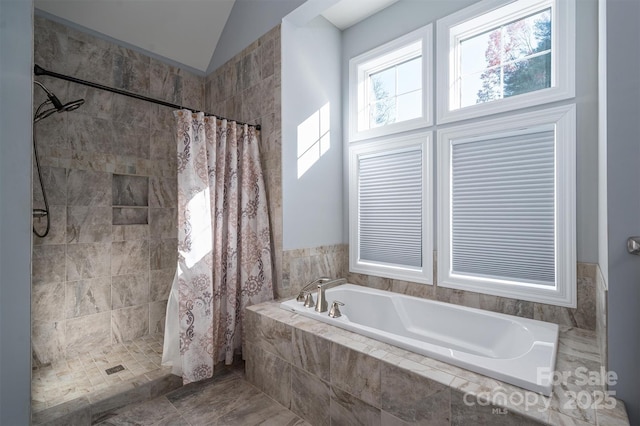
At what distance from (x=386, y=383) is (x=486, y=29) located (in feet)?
8.17

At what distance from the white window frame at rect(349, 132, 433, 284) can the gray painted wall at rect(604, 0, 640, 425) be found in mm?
1274

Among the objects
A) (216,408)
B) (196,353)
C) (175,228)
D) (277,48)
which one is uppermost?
(277,48)

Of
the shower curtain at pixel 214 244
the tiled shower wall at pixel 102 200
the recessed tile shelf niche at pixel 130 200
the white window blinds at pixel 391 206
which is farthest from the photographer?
the recessed tile shelf niche at pixel 130 200

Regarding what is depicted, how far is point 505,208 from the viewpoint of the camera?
208cm

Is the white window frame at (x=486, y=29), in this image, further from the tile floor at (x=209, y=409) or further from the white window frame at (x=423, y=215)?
the tile floor at (x=209, y=409)

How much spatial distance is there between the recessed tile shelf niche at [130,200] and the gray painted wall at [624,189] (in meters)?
3.19

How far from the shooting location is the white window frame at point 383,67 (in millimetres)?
2389

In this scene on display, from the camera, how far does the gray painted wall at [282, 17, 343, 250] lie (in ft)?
8.04

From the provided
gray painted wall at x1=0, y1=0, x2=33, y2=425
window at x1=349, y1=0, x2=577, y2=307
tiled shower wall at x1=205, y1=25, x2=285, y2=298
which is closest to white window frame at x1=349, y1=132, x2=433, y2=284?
window at x1=349, y1=0, x2=577, y2=307

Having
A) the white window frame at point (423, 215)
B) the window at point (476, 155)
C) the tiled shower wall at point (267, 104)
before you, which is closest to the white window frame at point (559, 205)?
the window at point (476, 155)

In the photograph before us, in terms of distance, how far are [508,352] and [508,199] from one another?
3.24ft

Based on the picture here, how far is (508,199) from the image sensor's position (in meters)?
2.07

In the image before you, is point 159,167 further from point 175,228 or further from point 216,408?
point 216,408

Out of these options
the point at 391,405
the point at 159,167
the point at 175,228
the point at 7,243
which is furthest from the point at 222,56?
the point at 391,405
